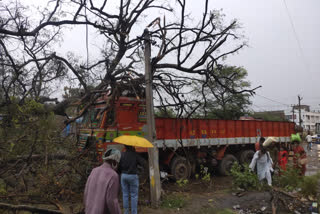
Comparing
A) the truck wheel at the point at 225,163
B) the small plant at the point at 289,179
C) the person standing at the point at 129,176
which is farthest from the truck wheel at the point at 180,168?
the person standing at the point at 129,176

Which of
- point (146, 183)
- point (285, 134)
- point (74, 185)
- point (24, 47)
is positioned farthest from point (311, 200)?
point (24, 47)

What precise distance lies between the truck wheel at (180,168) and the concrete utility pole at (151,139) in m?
2.13

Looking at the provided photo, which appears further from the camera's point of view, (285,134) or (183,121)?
(285,134)

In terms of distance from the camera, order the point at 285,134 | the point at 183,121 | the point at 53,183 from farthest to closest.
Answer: the point at 285,134
the point at 183,121
the point at 53,183

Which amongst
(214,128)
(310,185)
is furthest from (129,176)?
(214,128)

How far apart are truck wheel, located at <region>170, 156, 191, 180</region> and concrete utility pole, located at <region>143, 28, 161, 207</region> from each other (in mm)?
2132

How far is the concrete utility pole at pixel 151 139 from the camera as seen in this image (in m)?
5.93

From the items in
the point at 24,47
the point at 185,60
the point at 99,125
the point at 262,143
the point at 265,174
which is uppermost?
the point at 24,47

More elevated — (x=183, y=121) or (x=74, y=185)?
(x=183, y=121)

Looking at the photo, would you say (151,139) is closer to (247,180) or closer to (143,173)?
(143,173)

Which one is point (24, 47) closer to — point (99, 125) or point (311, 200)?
point (99, 125)

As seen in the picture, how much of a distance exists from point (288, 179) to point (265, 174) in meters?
0.58

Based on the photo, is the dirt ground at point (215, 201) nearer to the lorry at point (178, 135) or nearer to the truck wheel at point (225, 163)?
the lorry at point (178, 135)

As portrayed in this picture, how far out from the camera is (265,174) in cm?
603
